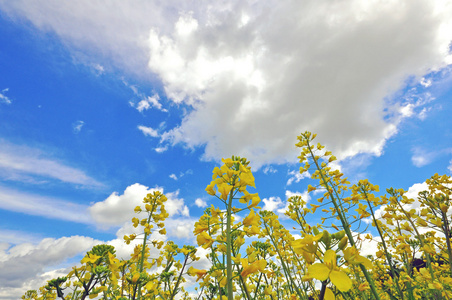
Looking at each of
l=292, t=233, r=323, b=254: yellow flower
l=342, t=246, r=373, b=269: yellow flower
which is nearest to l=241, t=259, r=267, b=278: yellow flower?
l=292, t=233, r=323, b=254: yellow flower

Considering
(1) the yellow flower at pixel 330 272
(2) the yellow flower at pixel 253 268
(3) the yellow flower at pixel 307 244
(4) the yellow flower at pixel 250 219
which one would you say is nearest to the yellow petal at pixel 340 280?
(1) the yellow flower at pixel 330 272

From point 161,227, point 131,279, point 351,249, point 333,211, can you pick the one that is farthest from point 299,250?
point 161,227

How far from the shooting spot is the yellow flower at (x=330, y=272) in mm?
1175

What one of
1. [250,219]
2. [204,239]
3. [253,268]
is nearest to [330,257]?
[253,268]

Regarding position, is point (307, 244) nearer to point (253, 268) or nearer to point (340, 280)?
point (340, 280)

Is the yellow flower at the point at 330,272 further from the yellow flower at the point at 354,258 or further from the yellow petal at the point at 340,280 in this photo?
the yellow flower at the point at 354,258

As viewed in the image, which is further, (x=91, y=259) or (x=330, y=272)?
(x=91, y=259)

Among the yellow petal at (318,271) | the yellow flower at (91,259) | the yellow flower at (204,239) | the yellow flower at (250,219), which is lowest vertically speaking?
the yellow petal at (318,271)

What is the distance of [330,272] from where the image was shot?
1242 millimetres

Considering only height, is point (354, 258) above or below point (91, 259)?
below

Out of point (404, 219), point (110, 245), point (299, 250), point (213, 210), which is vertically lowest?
point (299, 250)

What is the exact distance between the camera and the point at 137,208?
17.7 ft

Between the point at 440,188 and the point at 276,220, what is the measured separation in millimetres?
3760

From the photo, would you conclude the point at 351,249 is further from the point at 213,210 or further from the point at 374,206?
the point at 374,206
